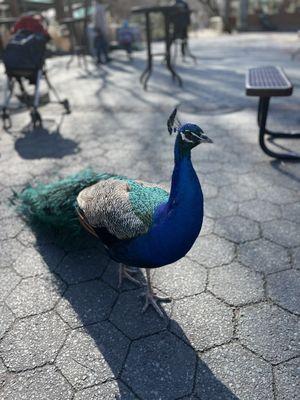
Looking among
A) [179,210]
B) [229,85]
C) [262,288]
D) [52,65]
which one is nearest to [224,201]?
[262,288]

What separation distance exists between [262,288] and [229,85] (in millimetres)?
6601

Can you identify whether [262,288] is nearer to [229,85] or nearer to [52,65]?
[229,85]

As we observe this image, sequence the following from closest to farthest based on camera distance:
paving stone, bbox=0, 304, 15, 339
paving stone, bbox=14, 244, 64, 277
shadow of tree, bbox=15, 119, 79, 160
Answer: paving stone, bbox=0, 304, 15, 339 < paving stone, bbox=14, 244, 64, 277 < shadow of tree, bbox=15, 119, 79, 160

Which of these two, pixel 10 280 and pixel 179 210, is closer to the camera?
pixel 179 210

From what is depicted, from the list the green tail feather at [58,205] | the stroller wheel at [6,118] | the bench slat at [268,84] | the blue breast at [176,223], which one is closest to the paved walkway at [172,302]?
the green tail feather at [58,205]

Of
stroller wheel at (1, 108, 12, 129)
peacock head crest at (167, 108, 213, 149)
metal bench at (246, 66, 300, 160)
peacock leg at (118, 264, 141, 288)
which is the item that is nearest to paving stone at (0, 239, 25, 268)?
peacock leg at (118, 264, 141, 288)

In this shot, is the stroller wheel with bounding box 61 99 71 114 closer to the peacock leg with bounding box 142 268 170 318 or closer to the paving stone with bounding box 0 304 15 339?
the paving stone with bounding box 0 304 15 339

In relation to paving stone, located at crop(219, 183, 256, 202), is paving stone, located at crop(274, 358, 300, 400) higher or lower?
lower

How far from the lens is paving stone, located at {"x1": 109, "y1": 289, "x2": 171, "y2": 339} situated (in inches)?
89.7

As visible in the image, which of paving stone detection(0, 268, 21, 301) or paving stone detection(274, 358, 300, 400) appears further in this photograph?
paving stone detection(0, 268, 21, 301)

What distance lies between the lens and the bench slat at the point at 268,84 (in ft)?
12.6

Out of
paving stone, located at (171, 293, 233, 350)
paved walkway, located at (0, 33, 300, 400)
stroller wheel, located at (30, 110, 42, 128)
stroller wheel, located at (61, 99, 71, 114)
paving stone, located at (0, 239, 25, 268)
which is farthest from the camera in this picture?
stroller wheel, located at (61, 99, 71, 114)

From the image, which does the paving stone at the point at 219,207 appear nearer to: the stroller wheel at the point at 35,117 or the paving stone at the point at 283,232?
the paving stone at the point at 283,232

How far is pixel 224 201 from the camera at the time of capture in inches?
142
